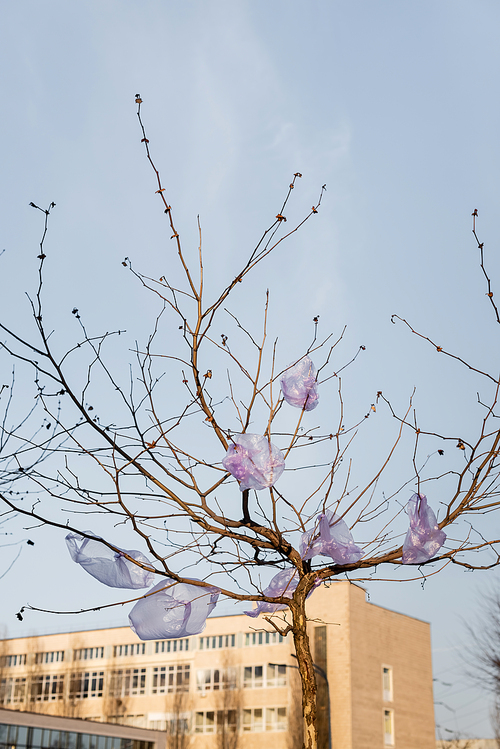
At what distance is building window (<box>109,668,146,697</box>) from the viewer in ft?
128

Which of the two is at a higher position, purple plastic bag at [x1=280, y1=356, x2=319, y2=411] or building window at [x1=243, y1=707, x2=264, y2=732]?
purple plastic bag at [x1=280, y1=356, x2=319, y2=411]

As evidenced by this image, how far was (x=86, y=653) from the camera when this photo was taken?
41.9 meters

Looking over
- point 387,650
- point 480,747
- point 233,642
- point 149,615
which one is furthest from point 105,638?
point 149,615

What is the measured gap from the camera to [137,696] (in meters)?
38.8

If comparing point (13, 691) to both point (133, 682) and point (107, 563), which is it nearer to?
point (133, 682)

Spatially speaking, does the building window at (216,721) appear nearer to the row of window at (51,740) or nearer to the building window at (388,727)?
the row of window at (51,740)

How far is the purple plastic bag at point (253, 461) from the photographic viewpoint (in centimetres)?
369

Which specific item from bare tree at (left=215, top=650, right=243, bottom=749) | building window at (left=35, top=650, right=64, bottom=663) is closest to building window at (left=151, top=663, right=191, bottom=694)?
bare tree at (left=215, top=650, right=243, bottom=749)

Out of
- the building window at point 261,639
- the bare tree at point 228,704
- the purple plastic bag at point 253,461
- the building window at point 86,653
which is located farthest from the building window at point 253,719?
the purple plastic bag at point 253,461

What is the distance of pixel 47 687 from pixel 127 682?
18.1 ft

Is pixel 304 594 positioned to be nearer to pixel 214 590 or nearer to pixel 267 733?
pixel 214 590

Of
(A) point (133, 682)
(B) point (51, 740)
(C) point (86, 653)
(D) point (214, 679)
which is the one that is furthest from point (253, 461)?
(C) point (86, 653)

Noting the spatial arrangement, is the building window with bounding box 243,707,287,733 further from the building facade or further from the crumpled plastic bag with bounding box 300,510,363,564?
the crumpled plastic bag with bounding box 300,510,363,564

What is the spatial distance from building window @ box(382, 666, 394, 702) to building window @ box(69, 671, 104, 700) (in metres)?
14.8
